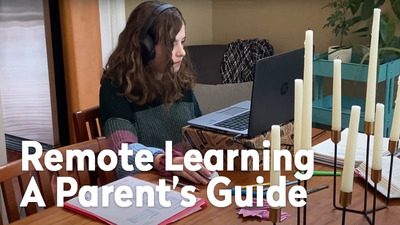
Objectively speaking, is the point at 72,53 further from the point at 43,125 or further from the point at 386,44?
the point at 386,44

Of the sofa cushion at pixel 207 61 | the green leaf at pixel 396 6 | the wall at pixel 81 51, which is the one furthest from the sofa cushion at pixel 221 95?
the green leaf at pixel 396 6

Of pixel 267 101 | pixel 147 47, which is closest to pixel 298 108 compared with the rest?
pixel 267 101

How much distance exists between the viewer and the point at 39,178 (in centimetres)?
134

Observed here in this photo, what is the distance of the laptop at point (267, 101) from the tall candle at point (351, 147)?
1.84ft

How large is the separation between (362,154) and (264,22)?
1927 mm

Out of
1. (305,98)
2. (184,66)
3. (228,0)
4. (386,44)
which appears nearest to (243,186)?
(305,98)

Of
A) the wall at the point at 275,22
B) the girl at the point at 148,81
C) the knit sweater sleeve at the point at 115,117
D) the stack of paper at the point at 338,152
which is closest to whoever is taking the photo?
the stack of paper at the point at 338,152

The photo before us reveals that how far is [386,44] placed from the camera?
8.38ft

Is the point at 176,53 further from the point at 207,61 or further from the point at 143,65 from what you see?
the point at 207,61

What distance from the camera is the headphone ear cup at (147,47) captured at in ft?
5.70

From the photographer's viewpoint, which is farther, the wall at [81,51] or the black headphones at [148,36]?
the wall at [81,51]

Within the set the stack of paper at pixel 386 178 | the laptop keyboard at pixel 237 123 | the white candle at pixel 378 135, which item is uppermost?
the white candle at pixel 378 135

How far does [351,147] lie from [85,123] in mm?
1131

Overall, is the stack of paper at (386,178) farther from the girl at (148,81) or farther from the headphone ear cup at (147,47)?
the headphone ear cup at (147,47)
